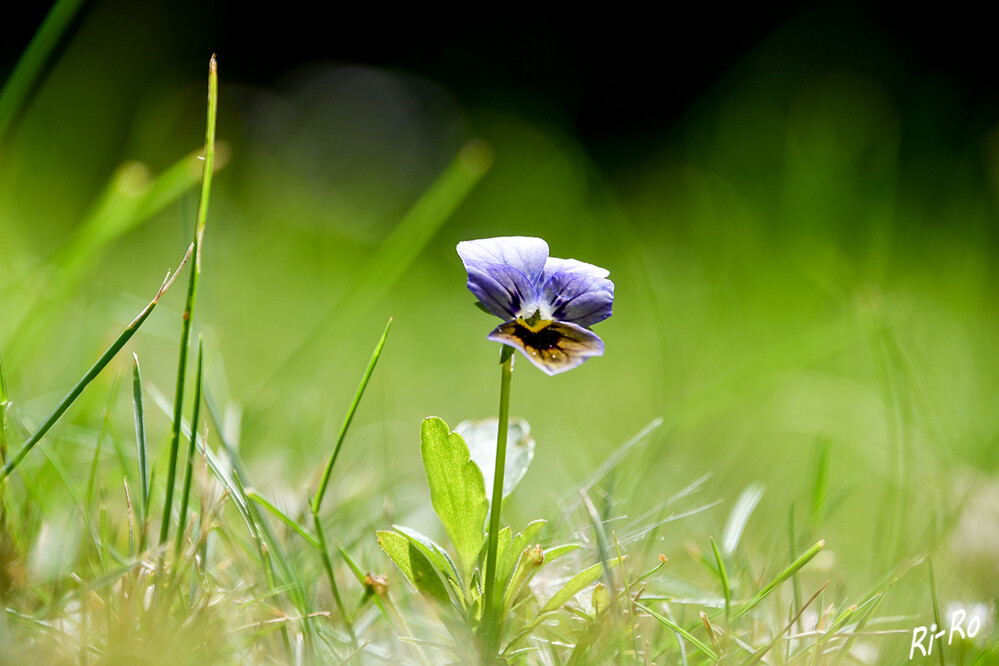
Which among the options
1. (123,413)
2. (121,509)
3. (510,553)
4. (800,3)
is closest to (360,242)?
(123,413)

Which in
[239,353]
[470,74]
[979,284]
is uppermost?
[470,74]

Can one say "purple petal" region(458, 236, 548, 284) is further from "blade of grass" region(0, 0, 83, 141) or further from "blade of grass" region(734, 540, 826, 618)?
"blade of grass" region(0, 0, 83, 141)

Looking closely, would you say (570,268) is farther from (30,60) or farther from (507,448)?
(30,60)

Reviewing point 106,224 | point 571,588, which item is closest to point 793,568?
point 571,588

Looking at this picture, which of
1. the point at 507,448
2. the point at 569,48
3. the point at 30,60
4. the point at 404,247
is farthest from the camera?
the point at 569,48

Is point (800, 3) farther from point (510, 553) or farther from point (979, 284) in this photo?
point (510, 553)
